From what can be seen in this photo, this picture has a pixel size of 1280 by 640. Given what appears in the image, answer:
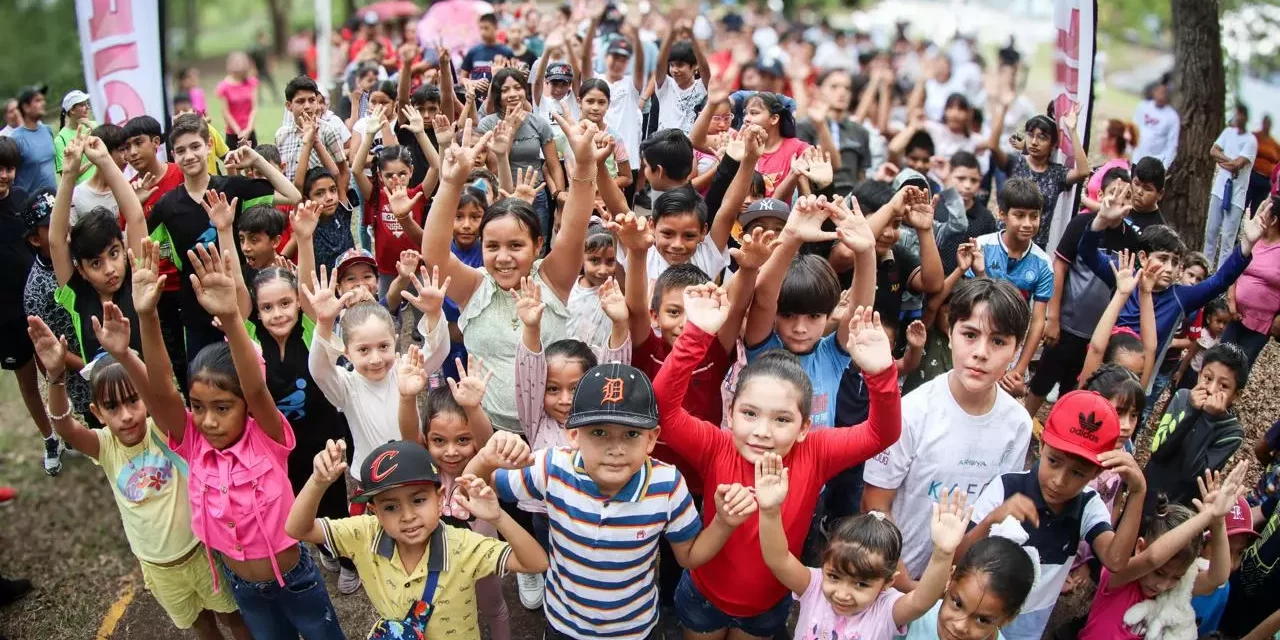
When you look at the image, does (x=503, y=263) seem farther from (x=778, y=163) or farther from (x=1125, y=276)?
(x=1125, y=276)

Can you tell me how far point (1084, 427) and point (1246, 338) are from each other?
3.36m

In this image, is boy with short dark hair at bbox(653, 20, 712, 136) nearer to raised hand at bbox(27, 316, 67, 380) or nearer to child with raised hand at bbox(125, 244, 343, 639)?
child with raised hand at bbox(125, 244, 343, 639)

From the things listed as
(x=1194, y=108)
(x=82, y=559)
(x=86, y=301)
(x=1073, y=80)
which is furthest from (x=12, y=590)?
(x=1194, y=108)

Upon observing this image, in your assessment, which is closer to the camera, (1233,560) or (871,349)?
(871,349)

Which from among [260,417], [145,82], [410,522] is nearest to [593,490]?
[410,522]

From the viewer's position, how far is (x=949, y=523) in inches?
110

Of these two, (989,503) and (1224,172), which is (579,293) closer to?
(989,503)

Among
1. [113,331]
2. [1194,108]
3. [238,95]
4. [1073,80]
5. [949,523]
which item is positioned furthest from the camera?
[238,95]

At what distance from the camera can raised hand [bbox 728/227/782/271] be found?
348cm

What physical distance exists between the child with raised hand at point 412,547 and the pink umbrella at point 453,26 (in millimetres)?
9953

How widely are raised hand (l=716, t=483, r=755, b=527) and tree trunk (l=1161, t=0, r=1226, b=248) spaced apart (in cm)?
631

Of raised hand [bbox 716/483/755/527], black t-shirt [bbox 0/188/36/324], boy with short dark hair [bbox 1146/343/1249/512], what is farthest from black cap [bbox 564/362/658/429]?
black t-shirt [bbox 0/188/36/324]

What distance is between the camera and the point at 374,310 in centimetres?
376

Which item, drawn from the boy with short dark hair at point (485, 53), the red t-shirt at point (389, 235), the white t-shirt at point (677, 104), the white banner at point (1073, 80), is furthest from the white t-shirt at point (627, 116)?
the white banner at point (1073, 80)
